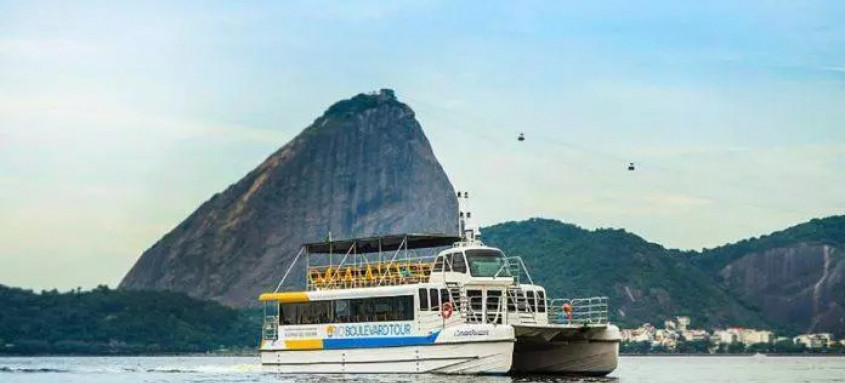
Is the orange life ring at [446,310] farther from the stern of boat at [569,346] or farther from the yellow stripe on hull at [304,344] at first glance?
the yellow stripe on hull at [304,344]

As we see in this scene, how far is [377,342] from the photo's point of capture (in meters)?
62.8

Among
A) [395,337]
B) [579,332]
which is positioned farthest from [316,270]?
[579,332]

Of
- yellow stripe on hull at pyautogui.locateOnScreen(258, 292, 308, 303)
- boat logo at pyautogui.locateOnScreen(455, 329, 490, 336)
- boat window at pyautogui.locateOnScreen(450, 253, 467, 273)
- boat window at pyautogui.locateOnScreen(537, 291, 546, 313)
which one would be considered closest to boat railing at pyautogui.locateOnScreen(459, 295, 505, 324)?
boat window at pyautogui.locateOnScreen(450, 253, 467, 273)

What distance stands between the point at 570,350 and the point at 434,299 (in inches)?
261

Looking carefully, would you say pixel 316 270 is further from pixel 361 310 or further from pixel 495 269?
pixel 495 269

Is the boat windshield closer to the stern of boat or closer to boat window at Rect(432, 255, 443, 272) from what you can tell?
boat window at Rect(432, 255, 443, 272)

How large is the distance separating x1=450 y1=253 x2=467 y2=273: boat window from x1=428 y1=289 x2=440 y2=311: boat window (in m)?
1.53

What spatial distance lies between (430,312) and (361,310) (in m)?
3.91

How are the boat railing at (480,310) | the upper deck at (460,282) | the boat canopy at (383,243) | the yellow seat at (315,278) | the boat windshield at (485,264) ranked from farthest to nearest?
the yellow seat at (315,278)
the boat canopy at (383,243)
the boat windshield at (485,264)
the upper deck at (460,282)
the boat railing at (480,310)

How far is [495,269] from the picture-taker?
6306cm

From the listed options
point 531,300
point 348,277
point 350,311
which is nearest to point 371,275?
point 348,277

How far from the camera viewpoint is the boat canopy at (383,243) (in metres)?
64.9

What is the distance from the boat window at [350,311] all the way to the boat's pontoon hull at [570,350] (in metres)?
5.06

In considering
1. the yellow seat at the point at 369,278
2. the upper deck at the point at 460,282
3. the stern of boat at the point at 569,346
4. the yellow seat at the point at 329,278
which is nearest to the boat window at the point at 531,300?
the upper deck at the point at 460,282
